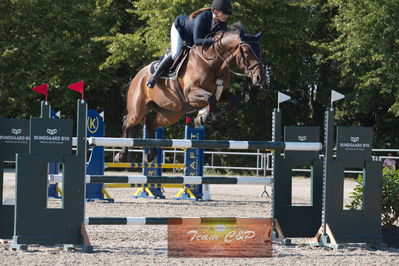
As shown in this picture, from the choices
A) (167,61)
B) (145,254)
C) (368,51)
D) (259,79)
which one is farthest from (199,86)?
(368,51)

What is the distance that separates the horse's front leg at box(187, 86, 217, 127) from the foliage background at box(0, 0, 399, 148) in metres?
12.1

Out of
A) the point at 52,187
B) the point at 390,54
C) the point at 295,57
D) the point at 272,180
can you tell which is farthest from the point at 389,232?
the point at 295,57

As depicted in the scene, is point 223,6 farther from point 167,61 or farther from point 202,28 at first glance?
point 167,61

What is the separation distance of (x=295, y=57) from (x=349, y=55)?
10.9 feet

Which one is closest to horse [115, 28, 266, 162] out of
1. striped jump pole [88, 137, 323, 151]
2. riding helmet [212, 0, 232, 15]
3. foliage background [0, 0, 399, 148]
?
riding helmet [212, 0, 232, 15]

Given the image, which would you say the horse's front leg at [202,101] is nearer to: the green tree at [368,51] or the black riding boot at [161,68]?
the black riding boot at [161,68]

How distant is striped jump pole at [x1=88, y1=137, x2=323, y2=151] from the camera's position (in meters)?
5.82

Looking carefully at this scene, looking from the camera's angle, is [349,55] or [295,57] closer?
[349,55]

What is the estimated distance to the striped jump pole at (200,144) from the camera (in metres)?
5.82

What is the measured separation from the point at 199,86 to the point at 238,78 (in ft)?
50.2

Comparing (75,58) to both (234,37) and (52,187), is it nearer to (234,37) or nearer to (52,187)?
(52,187)

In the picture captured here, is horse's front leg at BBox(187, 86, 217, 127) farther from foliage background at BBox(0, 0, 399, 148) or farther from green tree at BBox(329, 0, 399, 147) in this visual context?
green tree at BBox(329, 0, 399, 147)

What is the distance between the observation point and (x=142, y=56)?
2003 centimetres

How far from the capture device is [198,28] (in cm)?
670
